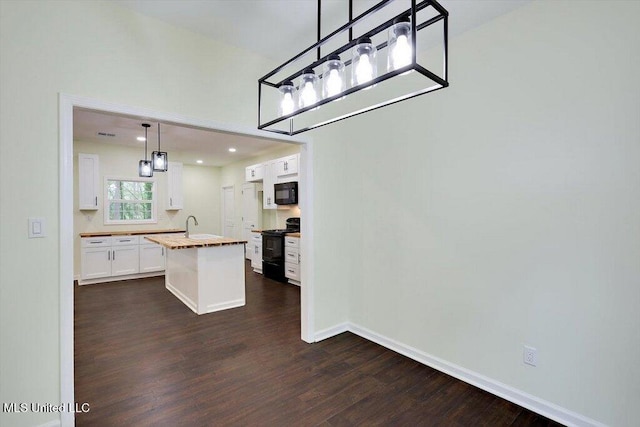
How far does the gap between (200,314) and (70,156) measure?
2.63 m

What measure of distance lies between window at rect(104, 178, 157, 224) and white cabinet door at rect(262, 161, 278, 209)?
2626 mm

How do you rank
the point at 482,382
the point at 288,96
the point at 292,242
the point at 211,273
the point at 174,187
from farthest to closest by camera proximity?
the point at 174,187 < the point at 292,242 < the point at 211,273 < the point at 482,382 < the point at 288,96

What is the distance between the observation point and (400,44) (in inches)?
43.6

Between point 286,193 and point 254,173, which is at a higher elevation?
point 254,173

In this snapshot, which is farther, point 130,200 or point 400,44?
point 130,200

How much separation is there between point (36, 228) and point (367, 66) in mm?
2089

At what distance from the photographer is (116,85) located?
2064 mm

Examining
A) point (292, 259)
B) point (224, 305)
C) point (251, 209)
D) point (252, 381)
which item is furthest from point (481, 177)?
point (251, 209)

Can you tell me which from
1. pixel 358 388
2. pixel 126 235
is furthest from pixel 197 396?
pixel 126 235

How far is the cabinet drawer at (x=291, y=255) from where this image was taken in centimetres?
536

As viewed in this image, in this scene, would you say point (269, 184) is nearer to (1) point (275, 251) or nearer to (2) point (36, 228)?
(1) point (275, 251)

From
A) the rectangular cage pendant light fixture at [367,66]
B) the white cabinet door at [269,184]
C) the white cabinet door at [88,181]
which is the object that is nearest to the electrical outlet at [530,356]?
the rectangular cage pendant light fixture at [367,66]

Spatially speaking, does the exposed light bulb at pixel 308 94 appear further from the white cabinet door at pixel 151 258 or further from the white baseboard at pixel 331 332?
the white cabinet door at pixel 151 258

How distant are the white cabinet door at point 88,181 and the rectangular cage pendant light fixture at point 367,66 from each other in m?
4.98
